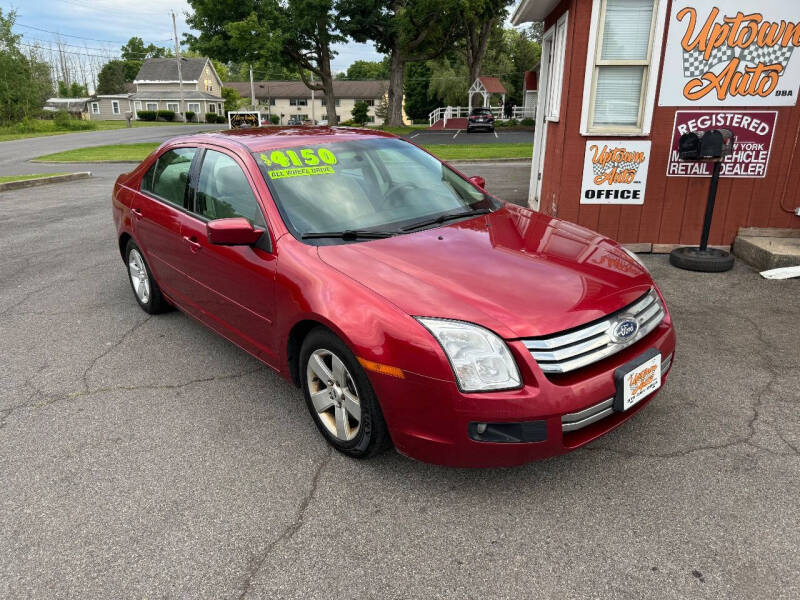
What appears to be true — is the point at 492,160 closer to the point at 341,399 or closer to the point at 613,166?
the point at 613,166

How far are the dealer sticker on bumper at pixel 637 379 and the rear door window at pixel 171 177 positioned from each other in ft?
9.82

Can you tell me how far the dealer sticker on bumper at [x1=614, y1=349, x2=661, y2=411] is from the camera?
2424mm

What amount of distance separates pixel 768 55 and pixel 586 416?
17.8ft

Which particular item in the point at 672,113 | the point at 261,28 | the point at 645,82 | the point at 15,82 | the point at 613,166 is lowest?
the point at 613,166

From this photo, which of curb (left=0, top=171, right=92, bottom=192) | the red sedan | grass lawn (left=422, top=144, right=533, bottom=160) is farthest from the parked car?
the red sedan

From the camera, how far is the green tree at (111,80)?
277ft

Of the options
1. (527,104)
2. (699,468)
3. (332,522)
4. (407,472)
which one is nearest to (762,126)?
(699,468)

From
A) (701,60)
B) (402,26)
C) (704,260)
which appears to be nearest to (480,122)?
(402,26)

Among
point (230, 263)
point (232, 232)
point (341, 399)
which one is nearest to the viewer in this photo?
point (341, 399)

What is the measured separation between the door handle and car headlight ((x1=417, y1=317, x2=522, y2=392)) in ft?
6.65

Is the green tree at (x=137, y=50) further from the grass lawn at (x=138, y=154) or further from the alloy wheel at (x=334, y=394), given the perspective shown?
the alloy wheel at (x=334, y=394)

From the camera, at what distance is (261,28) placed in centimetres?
2959

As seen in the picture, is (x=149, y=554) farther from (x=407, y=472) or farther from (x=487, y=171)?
(x=487, y=171)

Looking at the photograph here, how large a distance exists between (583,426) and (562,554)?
51 centimetres
